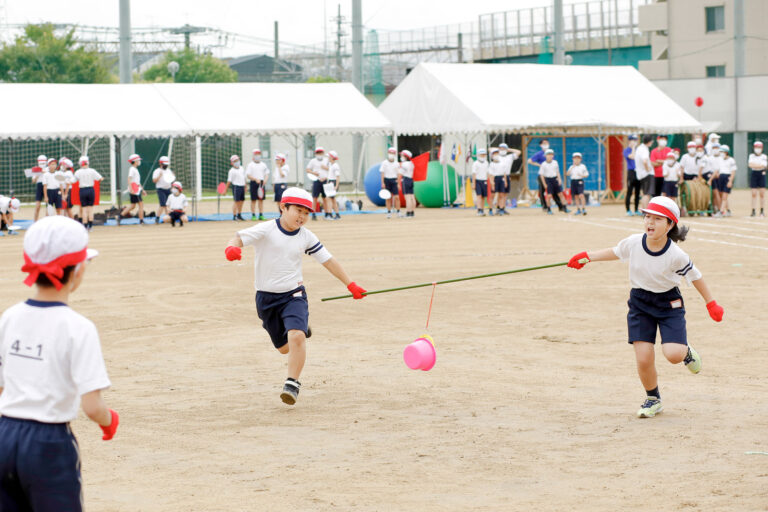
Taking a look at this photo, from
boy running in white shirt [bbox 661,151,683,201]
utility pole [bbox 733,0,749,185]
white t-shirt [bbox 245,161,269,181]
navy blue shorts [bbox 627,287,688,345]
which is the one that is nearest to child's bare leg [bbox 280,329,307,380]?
navy blue shorts [bbox 627,287,688,345]

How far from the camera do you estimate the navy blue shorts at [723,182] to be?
27.8m

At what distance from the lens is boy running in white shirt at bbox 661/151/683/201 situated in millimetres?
26484

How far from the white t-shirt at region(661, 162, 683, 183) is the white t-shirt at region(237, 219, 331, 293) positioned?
19434 mm

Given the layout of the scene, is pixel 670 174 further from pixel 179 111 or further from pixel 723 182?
pixel 179 111

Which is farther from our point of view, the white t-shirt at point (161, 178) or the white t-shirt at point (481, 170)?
the white t-shirt at point (481, 170)

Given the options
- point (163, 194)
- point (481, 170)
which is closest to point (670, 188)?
point (481, 170)

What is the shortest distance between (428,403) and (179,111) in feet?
76.0

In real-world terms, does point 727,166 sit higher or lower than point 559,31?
lower

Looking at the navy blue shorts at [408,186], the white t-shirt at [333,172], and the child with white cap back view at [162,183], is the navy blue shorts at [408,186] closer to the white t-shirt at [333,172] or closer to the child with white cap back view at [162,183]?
the white t-shirt at [333,172]

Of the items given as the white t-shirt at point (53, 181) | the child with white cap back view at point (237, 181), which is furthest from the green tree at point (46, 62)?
the white t-shirt at point (53, 181)

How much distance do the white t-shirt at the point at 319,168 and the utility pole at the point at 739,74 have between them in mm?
24372

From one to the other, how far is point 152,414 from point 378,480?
245cm

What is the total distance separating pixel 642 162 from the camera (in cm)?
2711

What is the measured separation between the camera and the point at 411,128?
35781 mm
